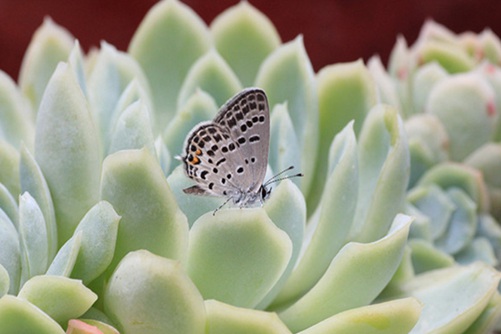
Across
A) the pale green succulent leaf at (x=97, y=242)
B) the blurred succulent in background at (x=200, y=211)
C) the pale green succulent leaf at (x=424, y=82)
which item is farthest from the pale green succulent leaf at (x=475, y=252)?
the pale green succulent leaf at (x=97, y=242)

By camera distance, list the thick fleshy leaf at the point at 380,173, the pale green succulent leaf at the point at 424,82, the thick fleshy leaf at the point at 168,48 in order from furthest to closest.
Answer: the pale green succulent leaf at the point at 424,82 < the thick fleshy leaf at the point at 168,48 < the thick fleshy leaf at the point at 380,173

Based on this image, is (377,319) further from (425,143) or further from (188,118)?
(425,143)

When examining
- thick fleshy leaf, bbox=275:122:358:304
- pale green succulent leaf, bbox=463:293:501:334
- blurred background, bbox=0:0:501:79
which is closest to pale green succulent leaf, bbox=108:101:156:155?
thick fleshy leaf, bbox=275:122:358:304

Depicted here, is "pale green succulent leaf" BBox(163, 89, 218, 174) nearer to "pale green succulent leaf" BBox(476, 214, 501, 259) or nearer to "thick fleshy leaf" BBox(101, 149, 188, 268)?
"thick fleshy leaf" BBox(101, 149, 188, 268)

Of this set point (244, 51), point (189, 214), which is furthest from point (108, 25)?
point (189, 214)

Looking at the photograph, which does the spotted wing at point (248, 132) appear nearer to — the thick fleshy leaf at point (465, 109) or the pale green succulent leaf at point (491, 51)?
the thick fleshy leaf at point (465, 109)

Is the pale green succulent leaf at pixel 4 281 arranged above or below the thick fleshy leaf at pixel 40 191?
below
